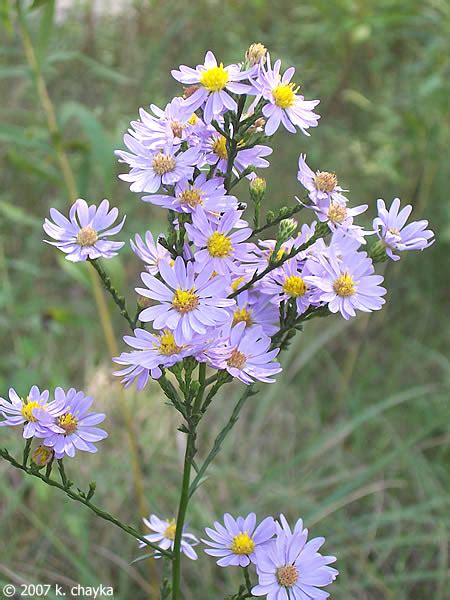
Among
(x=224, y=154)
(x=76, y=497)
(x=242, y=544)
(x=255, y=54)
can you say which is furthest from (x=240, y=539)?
(x=255, y=54)

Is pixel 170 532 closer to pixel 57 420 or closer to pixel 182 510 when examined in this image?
pixel 182 510

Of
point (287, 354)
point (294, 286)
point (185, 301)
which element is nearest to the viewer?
point (185, 301)

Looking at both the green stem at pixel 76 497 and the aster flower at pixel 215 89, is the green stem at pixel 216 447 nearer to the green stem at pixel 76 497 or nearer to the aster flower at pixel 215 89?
the green stem at pixel 76 497

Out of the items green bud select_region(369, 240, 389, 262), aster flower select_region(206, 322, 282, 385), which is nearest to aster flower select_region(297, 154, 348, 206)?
green bud select_region(369, 240, 389, 262)

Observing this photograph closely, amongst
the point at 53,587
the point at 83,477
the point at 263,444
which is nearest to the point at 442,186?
the point at 263,444

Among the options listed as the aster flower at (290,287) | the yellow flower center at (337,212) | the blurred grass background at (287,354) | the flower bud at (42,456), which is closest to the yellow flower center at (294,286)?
the aster flower at (290,287)

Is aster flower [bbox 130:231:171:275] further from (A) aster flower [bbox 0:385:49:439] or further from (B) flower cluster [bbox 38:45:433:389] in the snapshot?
(A) aster flower [bbox 0:385:49:439]
